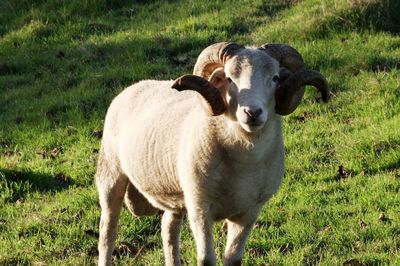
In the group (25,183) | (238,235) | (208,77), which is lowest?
(25,183)

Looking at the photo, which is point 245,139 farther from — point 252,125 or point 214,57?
point 214,57

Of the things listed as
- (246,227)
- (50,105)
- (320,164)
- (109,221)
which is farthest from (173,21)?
(246,227)

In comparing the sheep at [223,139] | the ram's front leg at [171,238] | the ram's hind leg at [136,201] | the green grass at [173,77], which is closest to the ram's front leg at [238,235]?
the sheep at [223,139]

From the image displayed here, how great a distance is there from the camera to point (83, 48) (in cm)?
1371

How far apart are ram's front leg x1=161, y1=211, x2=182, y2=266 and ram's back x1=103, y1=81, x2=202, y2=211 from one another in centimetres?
30

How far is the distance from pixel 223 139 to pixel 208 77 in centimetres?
47

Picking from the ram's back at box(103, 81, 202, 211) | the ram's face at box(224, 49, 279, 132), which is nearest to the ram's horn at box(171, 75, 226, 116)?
the ram's face at box(224, 49, 279, 132)

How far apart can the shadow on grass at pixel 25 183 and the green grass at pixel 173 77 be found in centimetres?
2

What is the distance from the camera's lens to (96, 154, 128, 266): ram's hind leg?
7.34 meters

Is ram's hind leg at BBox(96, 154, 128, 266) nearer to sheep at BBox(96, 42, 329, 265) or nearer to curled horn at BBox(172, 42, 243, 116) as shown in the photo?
sheep at BBox(96, 42, 329, 265)

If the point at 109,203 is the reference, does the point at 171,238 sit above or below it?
below

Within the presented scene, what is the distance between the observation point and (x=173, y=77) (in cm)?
1213

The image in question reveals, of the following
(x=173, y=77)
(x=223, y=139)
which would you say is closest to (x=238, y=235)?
(x=223, y=139)

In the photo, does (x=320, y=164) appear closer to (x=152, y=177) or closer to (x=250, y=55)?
(x=152, y=177)
